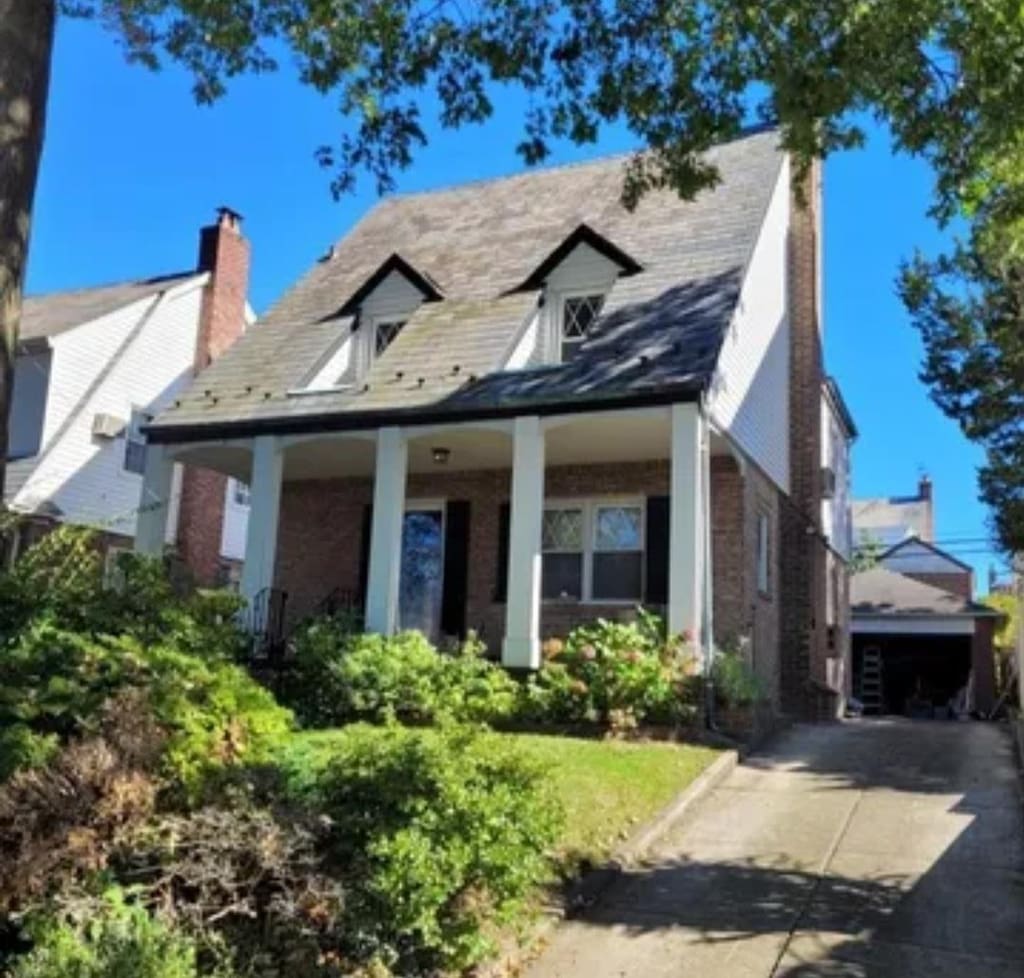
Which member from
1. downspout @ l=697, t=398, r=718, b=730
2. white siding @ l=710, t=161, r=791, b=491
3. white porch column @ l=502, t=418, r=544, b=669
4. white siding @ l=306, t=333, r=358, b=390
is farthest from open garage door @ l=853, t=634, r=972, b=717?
white porch column @ l=502, t=418, r=544, b=669

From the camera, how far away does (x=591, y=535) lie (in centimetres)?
1566

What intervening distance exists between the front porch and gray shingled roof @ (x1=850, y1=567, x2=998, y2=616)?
1773 centimetres

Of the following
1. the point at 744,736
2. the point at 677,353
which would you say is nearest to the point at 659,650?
the point at 744,736

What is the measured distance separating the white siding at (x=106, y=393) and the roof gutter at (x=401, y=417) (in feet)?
15.1

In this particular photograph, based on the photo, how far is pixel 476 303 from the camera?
16.2m

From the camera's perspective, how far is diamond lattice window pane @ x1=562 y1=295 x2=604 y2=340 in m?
15.6

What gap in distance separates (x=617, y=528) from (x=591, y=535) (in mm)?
401

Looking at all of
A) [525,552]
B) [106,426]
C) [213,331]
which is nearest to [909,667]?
[213,331]

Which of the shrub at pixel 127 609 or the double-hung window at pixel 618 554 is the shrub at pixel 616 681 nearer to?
the double-hung window at pixel 618 554

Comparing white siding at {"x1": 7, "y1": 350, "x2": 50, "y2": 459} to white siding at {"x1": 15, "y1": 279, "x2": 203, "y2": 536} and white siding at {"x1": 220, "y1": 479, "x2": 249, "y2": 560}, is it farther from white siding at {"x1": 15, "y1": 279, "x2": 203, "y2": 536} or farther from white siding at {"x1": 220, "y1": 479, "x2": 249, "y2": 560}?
white siding at {"x1": 220, "y1": 479, "x2": 249, "y2": 560}

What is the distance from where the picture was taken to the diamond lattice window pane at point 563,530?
1580 cm

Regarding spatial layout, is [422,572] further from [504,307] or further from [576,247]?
[576,247]

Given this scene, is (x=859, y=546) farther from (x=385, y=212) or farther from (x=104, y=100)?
(x=104, y=100)

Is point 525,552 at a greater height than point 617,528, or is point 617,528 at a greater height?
point 617,528
